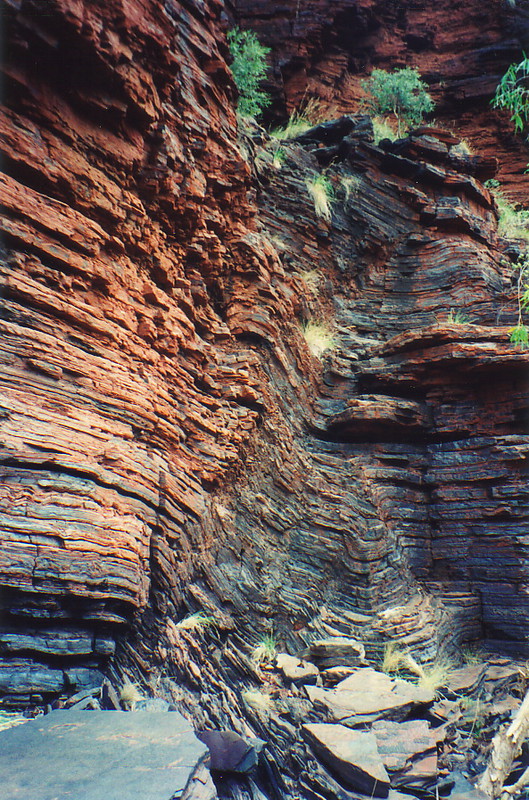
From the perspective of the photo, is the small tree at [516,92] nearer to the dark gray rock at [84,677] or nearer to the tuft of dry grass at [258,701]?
the tuft of dry grass at [258,701]

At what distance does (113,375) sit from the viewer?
4965 mm

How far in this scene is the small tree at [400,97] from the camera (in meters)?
13.2

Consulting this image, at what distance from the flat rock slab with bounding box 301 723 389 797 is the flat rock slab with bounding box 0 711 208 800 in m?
1.15

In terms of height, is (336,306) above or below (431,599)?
above

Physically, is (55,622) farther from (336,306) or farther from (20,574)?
(336,306)

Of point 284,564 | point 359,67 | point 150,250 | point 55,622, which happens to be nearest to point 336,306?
point 150,250

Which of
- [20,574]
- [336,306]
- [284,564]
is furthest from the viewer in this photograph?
[336,306]

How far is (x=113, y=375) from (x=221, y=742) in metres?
3.30

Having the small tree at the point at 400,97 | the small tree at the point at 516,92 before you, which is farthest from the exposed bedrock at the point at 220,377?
the small tree at the point at 400,97

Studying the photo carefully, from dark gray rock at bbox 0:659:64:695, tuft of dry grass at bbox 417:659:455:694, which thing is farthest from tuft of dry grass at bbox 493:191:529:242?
dark gray rock at bbox 0:659:64:695

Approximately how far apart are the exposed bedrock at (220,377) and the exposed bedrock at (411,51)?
5020 millimetres

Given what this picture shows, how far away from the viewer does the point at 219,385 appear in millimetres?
6605

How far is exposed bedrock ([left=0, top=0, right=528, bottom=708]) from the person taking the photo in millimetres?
4227

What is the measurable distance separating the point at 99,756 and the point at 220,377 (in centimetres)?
446
